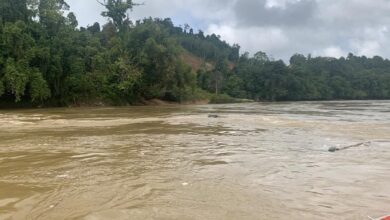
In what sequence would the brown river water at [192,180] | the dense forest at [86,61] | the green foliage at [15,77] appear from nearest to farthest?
the brown river water at [192,180] → the green foliage at [15,77] → the dense forest at [86,61]

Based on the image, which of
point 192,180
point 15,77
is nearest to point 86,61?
point 15,77

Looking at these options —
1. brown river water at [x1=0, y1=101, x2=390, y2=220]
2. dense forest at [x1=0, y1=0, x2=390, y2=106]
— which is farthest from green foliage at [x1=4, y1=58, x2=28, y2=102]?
brown river water at [x1=0, y1=101, x2=390, y2=220]

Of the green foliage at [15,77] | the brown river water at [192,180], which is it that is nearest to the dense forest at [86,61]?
the green foliage at [15,77]

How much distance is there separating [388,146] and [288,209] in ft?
25.7

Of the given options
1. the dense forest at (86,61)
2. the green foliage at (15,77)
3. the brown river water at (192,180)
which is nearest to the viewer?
the brown river water at (192,180)

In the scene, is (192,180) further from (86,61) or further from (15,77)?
(86,61)

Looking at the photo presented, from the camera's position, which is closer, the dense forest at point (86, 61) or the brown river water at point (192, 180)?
the brown river water at point (192, 180)

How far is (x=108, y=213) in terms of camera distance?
17.1 feet

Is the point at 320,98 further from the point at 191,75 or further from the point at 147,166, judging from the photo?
the point at 147,166

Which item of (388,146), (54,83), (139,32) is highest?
(139,32)

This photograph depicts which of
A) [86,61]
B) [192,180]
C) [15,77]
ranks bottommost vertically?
[192,180]

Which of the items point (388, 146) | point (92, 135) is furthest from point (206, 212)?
point (92, 135)

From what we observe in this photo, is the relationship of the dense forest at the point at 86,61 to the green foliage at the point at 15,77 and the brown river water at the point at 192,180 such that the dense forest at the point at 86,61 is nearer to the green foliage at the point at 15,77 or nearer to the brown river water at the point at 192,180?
the green foliage at the point at 15,77

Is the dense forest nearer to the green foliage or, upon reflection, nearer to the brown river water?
the green foliage
